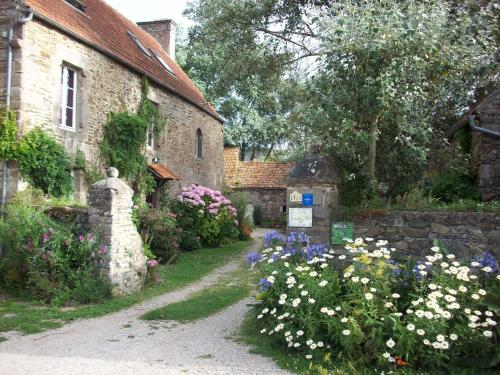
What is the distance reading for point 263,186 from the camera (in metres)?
28.5

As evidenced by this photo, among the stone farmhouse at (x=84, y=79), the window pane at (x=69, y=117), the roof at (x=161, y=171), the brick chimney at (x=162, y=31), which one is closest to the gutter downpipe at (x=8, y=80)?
the stone farmhouse at (x=84, y=79)

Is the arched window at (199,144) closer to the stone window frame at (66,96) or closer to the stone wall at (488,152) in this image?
the stone window frame at (66,96)

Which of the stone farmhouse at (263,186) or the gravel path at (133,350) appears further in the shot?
the stone farmhouse at (263,186)

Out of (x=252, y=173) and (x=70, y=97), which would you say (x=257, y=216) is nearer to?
(x=252, y=173)

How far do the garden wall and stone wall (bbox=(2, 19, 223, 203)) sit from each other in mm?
7591

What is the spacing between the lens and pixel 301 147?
988 centimetres

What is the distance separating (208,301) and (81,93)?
6.93m

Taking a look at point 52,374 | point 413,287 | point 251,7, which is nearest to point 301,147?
point 251,7

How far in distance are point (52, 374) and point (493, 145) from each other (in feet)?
31.1

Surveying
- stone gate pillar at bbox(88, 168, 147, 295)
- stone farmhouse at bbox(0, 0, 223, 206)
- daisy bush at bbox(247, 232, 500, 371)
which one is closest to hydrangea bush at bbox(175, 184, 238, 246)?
stone farmhouse at bbox(0, 0, 223, 206)

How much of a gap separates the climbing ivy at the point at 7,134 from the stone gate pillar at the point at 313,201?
6.36m

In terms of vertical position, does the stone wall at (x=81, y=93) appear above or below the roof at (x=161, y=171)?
above

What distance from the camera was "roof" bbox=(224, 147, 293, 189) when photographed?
28781 mm

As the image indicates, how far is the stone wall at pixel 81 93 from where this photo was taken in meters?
10.1
